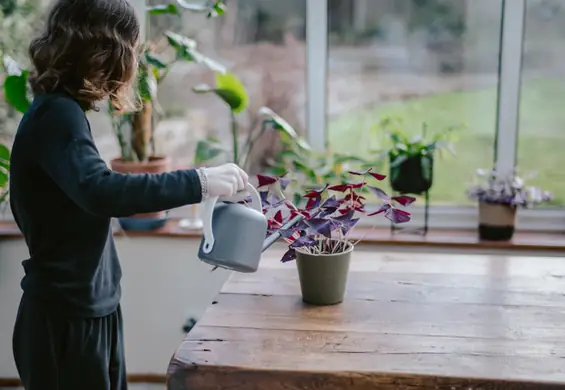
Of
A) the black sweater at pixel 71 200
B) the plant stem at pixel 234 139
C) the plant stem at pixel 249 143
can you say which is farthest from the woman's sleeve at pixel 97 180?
the plant stem at pixel 249 143

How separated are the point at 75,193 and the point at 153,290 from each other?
4.19 ft

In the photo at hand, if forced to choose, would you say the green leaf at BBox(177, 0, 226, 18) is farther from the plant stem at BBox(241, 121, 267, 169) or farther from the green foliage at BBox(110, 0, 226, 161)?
the plant stem at BBox(241, 121, 267, 169)

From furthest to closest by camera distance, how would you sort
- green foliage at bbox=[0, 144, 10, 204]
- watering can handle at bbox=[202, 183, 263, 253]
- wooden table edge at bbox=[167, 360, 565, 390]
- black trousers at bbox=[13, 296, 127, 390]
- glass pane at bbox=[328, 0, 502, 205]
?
glass pane at bbox=[328, 0, 502, 205], green foliage at bbox=[0, 144, 10, 204], black trousers at bbox=[13, 296, 127, 390], watering can handle at bbox=[202, 183, 263, 253], wooden table edge at bbox=[167, 360, 565, 390]

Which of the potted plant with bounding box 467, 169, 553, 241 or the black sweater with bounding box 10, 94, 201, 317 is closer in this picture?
the black sweater with bounding box 10, 94, 201, 317

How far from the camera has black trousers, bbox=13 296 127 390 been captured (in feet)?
4.90

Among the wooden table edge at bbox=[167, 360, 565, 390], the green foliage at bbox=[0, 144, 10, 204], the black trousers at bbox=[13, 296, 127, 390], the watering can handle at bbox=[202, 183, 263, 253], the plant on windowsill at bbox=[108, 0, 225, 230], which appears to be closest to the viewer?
the wooden table edge at bbox=[167, 360, 565, 390]

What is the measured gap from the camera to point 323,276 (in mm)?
1530

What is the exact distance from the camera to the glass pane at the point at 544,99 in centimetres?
243

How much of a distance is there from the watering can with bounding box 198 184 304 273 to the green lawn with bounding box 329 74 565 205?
4.03 feet

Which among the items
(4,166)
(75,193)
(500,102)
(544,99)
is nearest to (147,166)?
(4,166)

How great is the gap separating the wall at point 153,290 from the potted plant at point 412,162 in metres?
0.66

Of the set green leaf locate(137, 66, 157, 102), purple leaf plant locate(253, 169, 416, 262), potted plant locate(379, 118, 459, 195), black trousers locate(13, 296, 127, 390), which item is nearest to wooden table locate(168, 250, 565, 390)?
purple leaf plant locate(253, 169, 416, 262)

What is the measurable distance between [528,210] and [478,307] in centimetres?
109

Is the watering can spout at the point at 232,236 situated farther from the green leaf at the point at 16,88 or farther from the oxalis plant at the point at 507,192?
the oxalis plant at the point at 507,192
